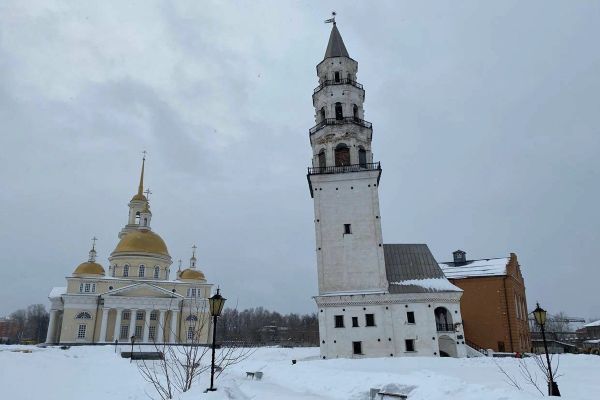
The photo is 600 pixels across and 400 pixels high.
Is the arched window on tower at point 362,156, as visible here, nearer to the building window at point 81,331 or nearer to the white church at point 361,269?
the white church at point 361,269

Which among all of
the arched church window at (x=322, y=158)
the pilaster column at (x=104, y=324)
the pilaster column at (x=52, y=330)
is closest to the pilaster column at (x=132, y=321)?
the pilaster column at (x=104, y=324)

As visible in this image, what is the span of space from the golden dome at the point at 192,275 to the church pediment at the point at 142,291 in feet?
21.0

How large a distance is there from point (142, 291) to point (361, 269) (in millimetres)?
38386

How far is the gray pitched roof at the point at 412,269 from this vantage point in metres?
34.9

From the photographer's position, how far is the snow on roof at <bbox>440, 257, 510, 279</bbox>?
44031mm

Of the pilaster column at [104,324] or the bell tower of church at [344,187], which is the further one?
the pilaster column at [104,324]

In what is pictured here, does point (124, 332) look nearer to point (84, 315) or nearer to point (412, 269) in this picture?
point (84, 315)

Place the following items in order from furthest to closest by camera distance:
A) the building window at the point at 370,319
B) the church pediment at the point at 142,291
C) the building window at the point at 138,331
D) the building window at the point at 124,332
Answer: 1. the church pediment at the point at 142,291
2. the building window at the point at 138,331
3. the building window at the point at 124,332
4. the building window at the point at 370,319

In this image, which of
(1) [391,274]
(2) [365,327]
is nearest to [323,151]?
(1) [391,274]

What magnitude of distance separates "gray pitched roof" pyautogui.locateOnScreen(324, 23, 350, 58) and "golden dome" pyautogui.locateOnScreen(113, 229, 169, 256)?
135ft

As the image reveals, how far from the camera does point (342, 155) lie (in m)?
39.1

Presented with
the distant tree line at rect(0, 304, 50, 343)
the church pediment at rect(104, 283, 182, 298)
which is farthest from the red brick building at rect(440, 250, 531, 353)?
the distant tree line at rect(0, 304, 50, 343)

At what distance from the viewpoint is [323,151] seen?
39.2m

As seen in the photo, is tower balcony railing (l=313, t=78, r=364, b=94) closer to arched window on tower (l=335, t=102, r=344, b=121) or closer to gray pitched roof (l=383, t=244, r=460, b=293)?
arched window on tower (l=335, t=102, r=344, b=121)
